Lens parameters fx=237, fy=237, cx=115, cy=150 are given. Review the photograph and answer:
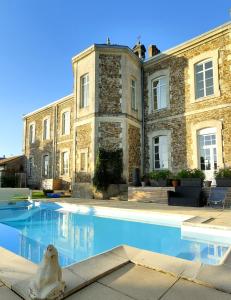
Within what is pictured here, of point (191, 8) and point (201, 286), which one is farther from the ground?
point (191, 8)

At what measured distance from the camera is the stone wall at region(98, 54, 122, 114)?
1232 centimetres

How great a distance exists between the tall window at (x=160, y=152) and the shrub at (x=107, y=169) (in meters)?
2.12

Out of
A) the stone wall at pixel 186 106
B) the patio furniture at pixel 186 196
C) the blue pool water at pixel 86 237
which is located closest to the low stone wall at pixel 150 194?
the patio furniture at pixel 186 196

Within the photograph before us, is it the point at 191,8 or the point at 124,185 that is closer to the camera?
the point at 191,8

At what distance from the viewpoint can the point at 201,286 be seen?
219cm

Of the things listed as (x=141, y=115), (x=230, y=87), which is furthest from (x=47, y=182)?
(x=230, y=87)

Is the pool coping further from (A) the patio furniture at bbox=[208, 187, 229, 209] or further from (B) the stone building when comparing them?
(B) the stone building

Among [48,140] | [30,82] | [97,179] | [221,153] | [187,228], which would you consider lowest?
[187,228]

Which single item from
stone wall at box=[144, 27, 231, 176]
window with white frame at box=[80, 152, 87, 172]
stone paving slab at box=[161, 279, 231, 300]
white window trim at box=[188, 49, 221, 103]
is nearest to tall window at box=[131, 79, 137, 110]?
stone wall at box=[144, 27, 231, 176]

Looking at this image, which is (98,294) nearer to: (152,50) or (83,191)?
(83,191)

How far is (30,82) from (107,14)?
6.53 metres

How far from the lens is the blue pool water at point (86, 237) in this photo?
4.12 m

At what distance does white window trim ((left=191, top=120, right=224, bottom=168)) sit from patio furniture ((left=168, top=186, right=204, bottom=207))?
8.48 ft

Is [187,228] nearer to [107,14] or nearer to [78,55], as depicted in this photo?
[107,14]
